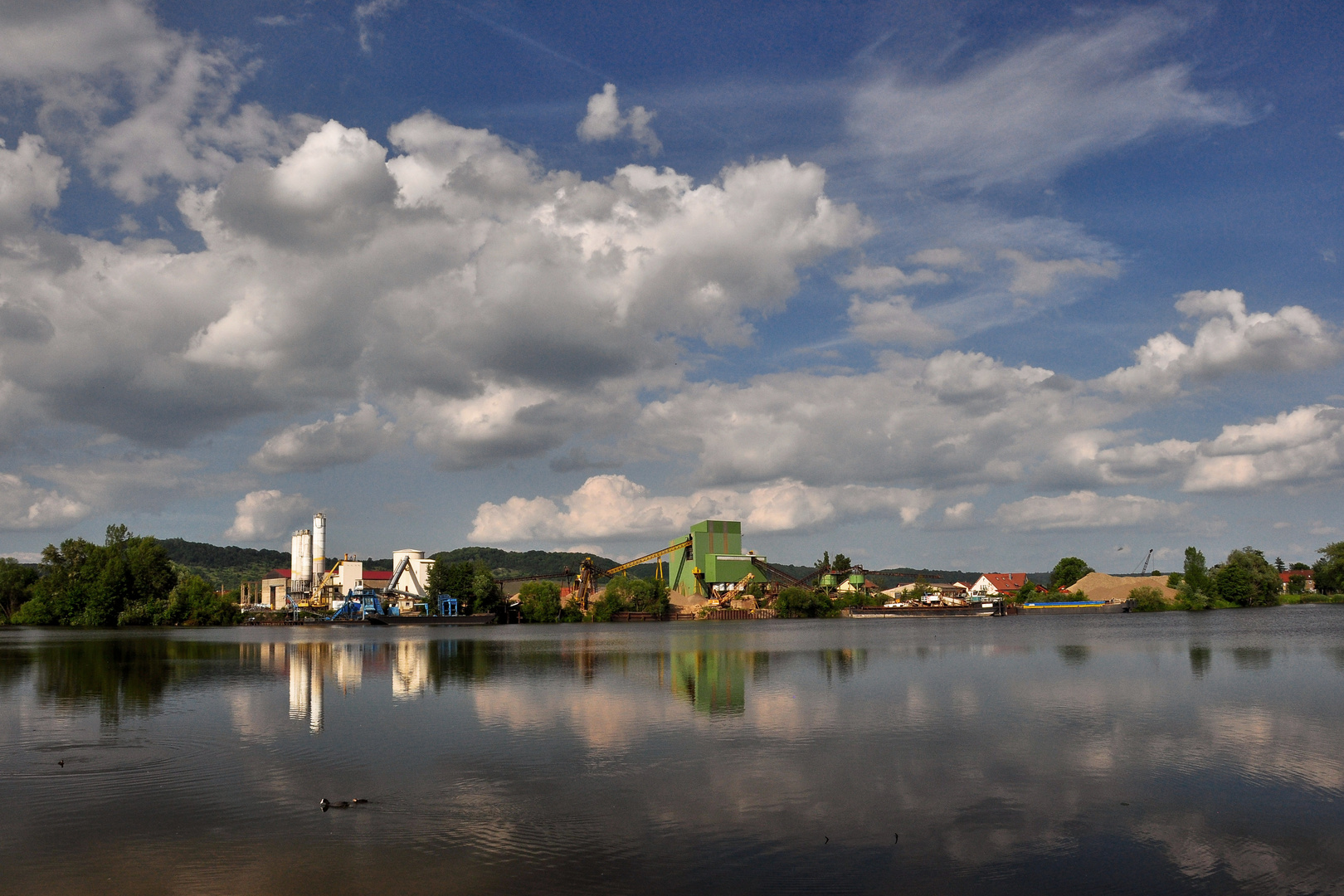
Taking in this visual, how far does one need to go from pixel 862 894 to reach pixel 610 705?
816 inches

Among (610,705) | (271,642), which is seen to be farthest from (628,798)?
(271,642)

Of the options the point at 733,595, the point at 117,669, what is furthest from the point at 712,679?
the point at 733,595

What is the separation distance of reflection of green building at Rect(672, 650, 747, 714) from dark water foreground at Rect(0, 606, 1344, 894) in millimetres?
404

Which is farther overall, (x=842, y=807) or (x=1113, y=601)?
(x=1113, y=601)

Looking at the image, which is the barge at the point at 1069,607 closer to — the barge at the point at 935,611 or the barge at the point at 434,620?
the barge at the point at 935,611

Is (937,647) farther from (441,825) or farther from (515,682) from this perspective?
(441,825)

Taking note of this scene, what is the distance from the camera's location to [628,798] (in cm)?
1838

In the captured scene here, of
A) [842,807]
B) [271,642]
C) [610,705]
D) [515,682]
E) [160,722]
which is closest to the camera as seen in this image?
[842,807]

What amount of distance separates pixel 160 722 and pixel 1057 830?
26.6 m

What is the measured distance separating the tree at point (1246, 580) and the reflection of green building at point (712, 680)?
14045 cm

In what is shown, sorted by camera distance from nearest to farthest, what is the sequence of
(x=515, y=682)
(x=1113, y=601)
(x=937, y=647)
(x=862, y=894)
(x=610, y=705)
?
(x=862, y=894) < (x=610, y=705) < (x=515, y=682) < (x=937, y=647) < (x=1113, y=601)

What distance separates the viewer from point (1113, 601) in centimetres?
17250

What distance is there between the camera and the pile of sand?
6865 inches

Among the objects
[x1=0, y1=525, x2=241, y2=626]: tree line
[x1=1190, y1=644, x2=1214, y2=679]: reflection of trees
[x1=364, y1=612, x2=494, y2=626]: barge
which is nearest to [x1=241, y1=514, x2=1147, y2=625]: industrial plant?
[x1=364, y1=612, x2=494, y2=626]: barge
